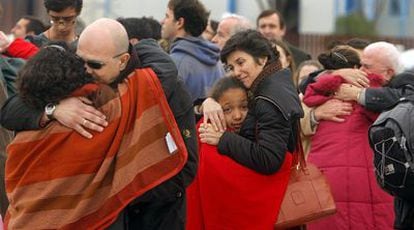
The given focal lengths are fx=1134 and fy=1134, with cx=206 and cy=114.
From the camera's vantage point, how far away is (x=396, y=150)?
5.94 metres

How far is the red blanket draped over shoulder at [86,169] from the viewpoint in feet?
17.5

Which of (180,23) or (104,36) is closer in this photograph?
(104,36)

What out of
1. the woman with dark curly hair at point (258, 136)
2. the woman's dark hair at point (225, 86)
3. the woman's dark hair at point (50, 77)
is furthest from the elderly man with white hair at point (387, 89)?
the woman's dark hair at point (50, 77)

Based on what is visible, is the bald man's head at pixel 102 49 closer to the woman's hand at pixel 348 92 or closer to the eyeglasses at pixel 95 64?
the eyeglasses at pixel 95 64

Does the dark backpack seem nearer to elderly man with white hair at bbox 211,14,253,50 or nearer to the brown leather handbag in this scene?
the brown leather handbag

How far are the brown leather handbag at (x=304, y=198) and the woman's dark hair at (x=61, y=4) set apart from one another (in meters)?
2.00

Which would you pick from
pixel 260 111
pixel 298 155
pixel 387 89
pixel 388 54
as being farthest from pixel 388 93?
pixel 260 111

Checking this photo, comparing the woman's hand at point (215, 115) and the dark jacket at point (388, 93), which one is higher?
the woman's hand at point (215, 115)

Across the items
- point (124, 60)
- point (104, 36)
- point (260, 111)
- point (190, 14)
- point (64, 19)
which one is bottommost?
point (190, 14)

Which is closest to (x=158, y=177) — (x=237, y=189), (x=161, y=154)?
(x=161, y=154)

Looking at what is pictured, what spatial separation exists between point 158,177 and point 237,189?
1.11 meters

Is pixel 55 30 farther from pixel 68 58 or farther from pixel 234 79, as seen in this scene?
pixel 68 58

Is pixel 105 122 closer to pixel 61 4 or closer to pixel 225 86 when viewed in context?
pixel 225 86

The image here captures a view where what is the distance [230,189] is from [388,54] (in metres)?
1.65
